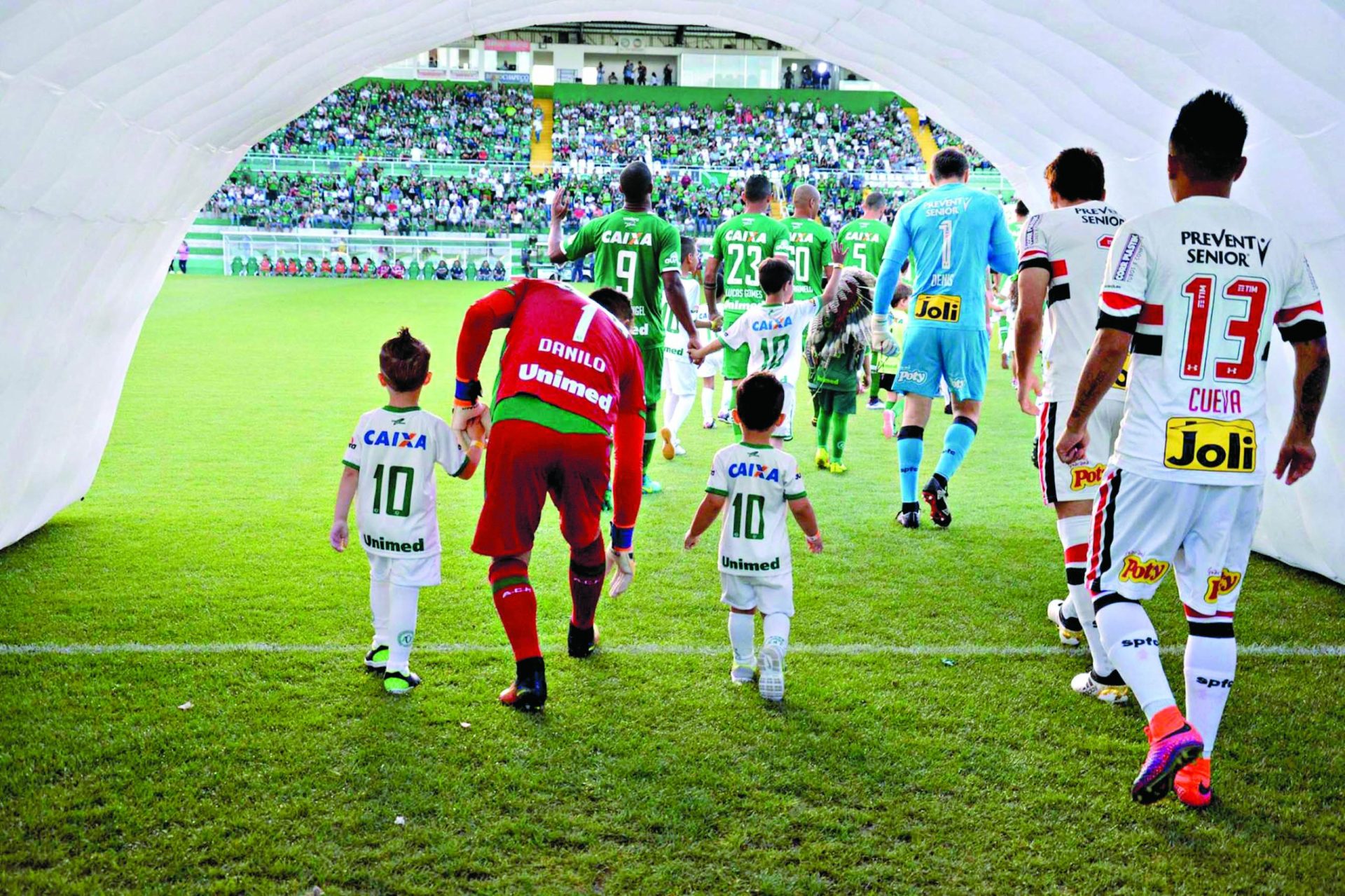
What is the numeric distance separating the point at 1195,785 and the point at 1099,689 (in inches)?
34.5

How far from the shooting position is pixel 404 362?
13.6ft

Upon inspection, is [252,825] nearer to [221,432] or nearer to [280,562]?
[280,562]

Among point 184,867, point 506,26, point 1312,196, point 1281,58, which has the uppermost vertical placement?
point 506,26

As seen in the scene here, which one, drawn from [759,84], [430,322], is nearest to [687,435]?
[430,322]

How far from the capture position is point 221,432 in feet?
32.9

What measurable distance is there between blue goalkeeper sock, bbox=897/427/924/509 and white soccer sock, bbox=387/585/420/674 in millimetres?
3994

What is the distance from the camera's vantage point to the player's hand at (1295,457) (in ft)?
11.4

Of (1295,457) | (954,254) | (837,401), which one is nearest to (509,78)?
(837,401)

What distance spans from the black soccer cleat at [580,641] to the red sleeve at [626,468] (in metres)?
0.51

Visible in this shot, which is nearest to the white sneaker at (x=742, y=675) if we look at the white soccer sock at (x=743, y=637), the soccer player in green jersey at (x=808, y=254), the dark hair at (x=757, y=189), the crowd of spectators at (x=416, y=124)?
the white soccer sock at (x=743, y=637)

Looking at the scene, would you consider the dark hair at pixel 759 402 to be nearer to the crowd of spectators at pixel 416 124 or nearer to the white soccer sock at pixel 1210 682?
the white soccer sock at pixel 1210 682

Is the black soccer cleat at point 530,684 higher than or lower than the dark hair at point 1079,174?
lower

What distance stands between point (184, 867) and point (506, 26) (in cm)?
621

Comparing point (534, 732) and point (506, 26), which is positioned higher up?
point (506, 26)
